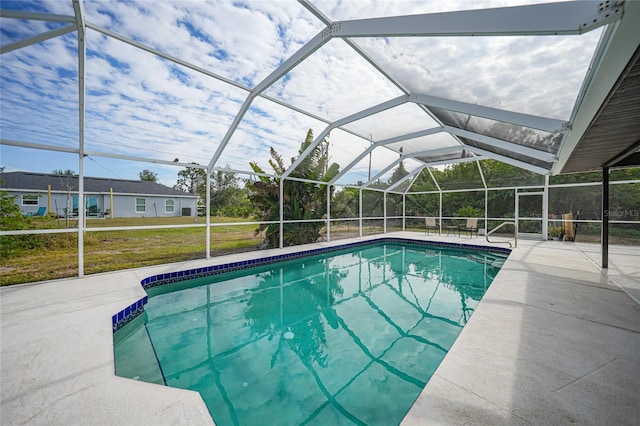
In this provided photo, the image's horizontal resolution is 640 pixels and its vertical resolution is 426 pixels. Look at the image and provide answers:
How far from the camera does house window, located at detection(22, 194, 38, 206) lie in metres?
5.33

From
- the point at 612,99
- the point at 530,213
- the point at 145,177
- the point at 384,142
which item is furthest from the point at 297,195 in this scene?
the point at 530,213

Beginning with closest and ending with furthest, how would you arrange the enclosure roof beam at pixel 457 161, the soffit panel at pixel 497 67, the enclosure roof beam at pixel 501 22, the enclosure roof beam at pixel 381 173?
the enclosure roof beam at pixel 501 22 < the soffit panel at pixel 497 67 < the enclosure roof beam at pixel 457 161 < the enclosure roof beam at pixel 381 173

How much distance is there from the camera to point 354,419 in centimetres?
217

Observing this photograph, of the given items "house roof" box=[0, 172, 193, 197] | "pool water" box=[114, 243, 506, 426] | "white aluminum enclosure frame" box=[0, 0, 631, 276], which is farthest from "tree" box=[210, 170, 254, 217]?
"pool water" box=[114, 243, 506, 426]

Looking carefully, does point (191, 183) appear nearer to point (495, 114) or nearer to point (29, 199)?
point (29, 199)

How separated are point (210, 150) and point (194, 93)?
2.02m

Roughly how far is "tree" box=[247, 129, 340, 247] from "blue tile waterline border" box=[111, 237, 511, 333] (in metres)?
1.37

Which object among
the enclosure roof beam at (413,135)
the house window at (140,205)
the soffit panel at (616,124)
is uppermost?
the enclosure roof beam at (413,135)

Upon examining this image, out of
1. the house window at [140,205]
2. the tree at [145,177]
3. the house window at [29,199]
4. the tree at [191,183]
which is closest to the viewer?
the house window at [29,199]

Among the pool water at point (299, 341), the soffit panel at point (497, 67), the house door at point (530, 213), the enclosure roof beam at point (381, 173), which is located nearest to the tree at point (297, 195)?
the enclosure roof beam at point (381, 173)

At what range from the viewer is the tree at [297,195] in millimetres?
9203

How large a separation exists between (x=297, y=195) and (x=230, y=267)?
394 centimetres

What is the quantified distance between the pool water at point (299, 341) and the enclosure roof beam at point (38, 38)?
378 cm

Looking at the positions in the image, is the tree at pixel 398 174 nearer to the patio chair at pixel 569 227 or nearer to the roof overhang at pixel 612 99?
the patio chair at pixel 569 227
